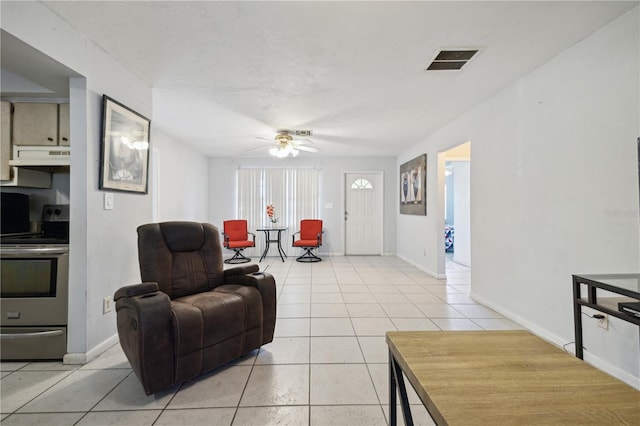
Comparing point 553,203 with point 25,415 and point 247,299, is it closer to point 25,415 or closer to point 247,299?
point 247,299

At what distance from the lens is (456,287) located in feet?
12.7

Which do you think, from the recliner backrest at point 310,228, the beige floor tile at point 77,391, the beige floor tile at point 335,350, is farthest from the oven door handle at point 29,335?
the recliner backrest at point 310,228

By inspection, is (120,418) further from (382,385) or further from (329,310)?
(329,310)

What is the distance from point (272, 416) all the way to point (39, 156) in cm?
268

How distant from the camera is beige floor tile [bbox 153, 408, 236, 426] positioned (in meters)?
1.42

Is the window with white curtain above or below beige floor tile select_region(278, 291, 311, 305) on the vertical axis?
above

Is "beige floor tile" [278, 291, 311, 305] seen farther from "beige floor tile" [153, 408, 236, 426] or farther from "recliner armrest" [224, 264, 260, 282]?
"beige floor tile" [153, 408, 236, 426]

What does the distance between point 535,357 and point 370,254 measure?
5.79 m

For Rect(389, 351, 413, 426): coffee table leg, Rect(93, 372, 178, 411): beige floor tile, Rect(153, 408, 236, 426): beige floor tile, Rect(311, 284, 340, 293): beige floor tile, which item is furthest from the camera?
Rect(311, 284, 340, 293): beige floor tile

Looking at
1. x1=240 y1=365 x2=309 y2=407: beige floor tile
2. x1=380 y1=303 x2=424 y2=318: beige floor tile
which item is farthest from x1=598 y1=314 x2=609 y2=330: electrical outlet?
x1=240 y1=365 x2=309 y2=407: beige floor tile

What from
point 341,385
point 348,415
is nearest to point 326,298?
point 341,385

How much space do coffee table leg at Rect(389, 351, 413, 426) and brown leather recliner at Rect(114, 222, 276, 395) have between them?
3.92 feet

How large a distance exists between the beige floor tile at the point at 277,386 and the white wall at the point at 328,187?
15.1 feet

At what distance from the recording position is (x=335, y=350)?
2164 millimetres
